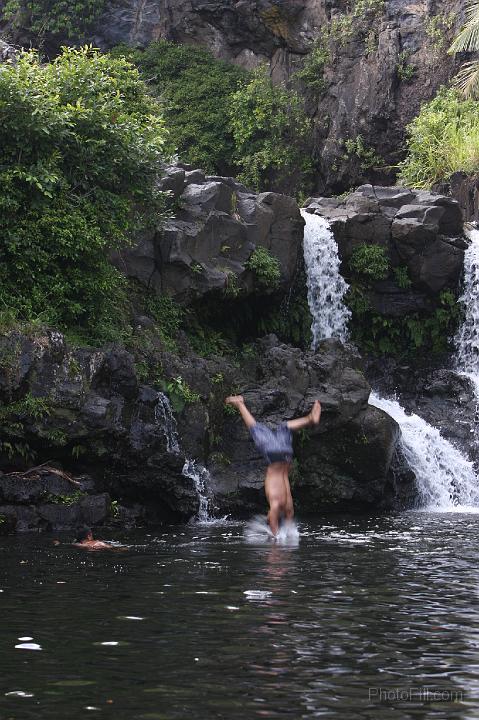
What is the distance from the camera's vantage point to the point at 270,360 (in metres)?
19.7

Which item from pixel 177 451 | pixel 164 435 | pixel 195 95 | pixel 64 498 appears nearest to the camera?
pixel 64 498

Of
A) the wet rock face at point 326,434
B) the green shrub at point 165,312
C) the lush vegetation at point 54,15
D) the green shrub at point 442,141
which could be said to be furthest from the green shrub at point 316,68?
the wet rock face at point 326,434

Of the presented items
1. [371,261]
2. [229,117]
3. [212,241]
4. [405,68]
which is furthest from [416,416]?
[229,117]

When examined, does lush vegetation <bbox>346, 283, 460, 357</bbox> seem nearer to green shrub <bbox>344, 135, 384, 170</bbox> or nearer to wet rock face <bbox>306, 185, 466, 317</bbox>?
Result: wet rock face <bbox>306, 185, 466, 317</bbox>

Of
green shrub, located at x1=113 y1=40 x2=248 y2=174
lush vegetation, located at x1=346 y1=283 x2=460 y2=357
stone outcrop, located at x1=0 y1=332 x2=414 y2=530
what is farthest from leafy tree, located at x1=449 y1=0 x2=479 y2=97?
stone outcrop, located at x1=0 y1=332 x2=414 y2=530

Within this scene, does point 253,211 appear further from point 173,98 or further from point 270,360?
point 173,98

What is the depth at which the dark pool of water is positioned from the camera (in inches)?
218

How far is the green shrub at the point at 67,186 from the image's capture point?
650 inches

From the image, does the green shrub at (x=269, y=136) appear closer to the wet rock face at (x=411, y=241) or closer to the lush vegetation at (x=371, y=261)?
the wet rock face at (x=411, y=241)

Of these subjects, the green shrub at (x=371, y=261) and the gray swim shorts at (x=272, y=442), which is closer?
the gray swim shorts at (x=272, y=442)

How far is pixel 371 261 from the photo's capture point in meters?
24.3

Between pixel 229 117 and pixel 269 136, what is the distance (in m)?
2.13

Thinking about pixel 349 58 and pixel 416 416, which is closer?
pixel 416 416

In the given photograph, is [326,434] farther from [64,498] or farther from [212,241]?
[64,498]
